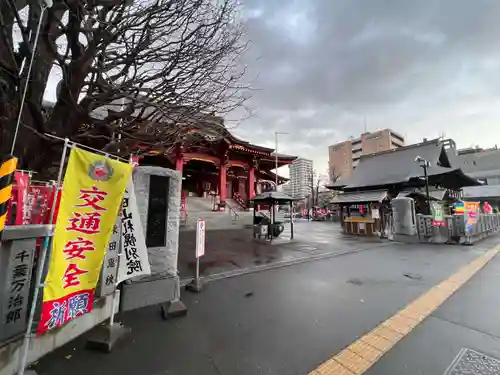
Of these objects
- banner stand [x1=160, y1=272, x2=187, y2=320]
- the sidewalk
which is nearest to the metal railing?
the sidewalk

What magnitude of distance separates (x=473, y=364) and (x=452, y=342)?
0.37 meters

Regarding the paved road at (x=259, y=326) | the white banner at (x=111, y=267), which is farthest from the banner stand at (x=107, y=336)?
the white banner at (x=111, y=267)

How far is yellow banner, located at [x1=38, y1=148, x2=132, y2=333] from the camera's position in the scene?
2.04 m

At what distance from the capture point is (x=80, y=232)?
2217 millimetres

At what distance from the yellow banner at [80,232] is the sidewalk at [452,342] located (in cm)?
273

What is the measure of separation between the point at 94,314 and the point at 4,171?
6.37ft

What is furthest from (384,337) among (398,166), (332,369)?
(398,166)

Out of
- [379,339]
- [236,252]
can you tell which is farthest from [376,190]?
[379,339]

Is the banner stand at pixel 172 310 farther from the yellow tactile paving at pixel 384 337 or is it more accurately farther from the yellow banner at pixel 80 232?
the yellow tactile paving at pixel 384 337

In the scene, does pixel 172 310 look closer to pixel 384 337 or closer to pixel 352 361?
pixel 352 361

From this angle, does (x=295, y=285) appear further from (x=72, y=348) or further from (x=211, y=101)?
(x=211, y=101)

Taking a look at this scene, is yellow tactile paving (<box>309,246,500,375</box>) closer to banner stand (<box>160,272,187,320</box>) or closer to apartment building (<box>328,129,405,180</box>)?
banner stand (<box>160,272,187,320</box>)

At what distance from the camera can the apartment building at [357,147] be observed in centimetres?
5962

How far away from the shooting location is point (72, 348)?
95.3 inches
